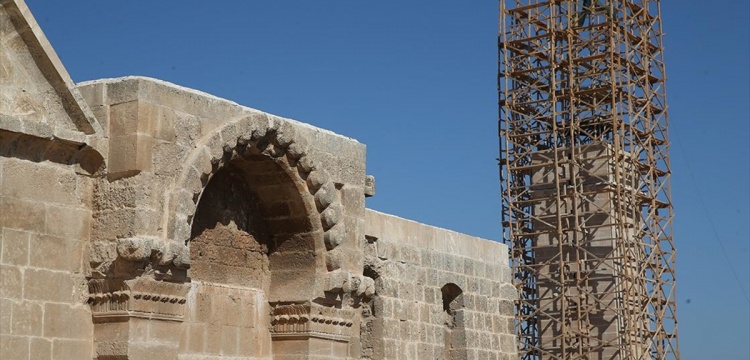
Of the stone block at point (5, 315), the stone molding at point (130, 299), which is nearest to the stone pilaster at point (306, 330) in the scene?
the stone molding at point (130, 299)

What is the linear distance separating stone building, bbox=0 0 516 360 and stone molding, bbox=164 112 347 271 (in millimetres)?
14

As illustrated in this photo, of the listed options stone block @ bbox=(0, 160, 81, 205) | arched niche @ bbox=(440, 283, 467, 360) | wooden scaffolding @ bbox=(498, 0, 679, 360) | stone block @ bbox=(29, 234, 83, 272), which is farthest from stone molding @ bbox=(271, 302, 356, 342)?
wooden scaffolding @ bbox=(498, 0, 679, 360)

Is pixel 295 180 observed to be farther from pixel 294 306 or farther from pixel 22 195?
pixel 22 195

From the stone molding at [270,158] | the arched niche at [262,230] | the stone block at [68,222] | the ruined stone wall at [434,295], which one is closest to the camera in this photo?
the stone block at [68,222]

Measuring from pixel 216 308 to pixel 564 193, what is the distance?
51.8 ft

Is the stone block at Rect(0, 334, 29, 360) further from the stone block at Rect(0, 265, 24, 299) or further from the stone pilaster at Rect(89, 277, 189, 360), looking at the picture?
the stone pilaster at Rect(89, 277, 189, 360)

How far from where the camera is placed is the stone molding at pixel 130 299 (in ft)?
27.2

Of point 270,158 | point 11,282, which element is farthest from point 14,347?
point 270,158

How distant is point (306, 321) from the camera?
33.4 feet

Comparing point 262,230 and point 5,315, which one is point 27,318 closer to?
point 5,315

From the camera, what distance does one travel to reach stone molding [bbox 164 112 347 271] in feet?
28.6

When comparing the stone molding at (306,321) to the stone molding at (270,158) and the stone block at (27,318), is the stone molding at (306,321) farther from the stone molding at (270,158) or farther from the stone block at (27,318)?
the stone block at (27,318)

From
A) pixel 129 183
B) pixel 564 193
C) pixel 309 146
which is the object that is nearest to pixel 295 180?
pixel 309 146

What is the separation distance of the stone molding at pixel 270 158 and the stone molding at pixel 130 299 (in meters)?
0.42
